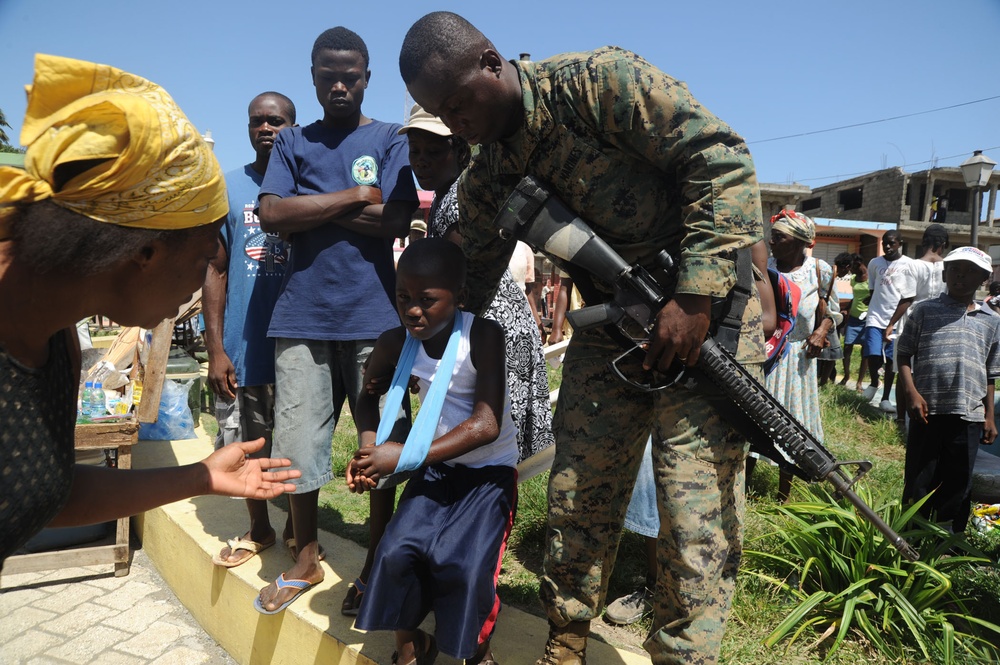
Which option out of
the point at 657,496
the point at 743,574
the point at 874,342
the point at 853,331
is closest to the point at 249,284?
the point at 657,496

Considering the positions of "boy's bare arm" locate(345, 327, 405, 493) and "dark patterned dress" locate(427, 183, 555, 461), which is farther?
"dark patterned dress" locate(427, 183, 555, 461)

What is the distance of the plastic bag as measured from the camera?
522cm

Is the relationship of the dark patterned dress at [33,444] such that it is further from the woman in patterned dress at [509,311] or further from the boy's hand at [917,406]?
the boy's hand at [917,406]

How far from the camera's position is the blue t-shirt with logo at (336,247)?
2848 mm

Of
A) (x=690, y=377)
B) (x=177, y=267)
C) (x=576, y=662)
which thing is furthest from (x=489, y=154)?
(x=576, y=662)

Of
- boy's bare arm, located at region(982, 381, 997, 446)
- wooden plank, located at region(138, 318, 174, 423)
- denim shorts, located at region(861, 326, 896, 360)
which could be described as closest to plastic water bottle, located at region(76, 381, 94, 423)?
wooden plank, located at region(138, 318, 174, 423)

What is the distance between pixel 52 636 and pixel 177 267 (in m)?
2.59

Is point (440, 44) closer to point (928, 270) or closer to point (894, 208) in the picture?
point (928, 270)

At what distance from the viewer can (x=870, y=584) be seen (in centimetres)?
283

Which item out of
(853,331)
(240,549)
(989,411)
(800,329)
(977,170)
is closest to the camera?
(240,549)

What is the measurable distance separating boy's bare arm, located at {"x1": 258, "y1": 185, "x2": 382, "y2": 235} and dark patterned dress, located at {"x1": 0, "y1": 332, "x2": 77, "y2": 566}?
4.35 feet

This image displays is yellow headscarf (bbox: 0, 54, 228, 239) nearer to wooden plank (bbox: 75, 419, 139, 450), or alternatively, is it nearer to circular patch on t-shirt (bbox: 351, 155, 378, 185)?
circular patch on t-shirt (bbox: 351, 155, 378, 185)

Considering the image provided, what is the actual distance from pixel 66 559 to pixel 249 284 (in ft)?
5.85

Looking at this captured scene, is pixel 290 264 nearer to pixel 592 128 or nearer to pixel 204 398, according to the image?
pixel 592 128
